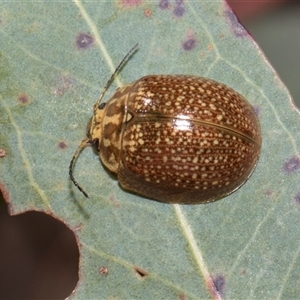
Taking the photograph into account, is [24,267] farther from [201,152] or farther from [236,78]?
[236,78]

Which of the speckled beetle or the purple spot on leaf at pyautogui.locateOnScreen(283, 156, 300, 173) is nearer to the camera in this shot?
the speckled beetle

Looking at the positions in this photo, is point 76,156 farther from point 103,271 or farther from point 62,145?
point 103,271

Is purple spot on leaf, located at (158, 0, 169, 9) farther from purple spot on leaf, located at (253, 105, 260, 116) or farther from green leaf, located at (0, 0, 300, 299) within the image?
purple spot on leaf, located at (253, 105, 260, 116)

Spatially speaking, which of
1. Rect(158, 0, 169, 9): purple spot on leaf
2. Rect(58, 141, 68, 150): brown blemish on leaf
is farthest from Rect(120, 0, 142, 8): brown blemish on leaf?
Rect(58, 141, 68, 150): brown blemish on leaf

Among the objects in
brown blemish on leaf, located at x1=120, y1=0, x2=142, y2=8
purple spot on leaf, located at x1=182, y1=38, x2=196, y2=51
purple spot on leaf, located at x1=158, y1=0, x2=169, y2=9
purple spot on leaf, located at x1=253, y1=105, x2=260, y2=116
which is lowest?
purple spot on leaf, located at x1=253, y1=105, x2=260, y2=116

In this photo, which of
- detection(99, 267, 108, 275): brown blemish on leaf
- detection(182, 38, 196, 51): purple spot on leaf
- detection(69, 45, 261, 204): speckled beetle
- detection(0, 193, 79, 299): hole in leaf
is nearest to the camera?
detection(69, 45, 261, 204): speckled beetle

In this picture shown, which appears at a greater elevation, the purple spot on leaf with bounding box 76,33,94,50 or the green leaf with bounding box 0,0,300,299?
the purple spot on leaf with bounding box 76,33,94,50

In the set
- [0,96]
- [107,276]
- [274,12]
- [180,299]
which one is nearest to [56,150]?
[0,96]
